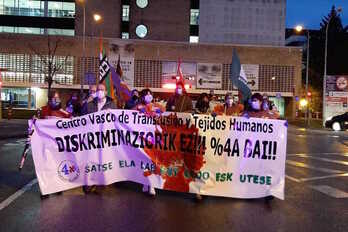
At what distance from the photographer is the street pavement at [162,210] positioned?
19.4ft

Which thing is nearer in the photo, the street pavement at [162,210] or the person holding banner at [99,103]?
the street pavement at [162,210]

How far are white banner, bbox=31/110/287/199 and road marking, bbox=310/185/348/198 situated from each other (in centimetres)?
141

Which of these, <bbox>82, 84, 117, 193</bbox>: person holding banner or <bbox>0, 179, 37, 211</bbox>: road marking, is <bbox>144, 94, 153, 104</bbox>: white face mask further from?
<bbox>0, 179, 37, 211</bbox>: road marking

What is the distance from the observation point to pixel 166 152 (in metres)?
7.70

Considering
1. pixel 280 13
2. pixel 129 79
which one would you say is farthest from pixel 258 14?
pixel 129 79

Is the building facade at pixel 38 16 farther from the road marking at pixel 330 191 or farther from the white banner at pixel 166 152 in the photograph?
the road marking at pixel 330 191

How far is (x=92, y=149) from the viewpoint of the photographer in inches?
304

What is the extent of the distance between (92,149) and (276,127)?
3357 millimetres

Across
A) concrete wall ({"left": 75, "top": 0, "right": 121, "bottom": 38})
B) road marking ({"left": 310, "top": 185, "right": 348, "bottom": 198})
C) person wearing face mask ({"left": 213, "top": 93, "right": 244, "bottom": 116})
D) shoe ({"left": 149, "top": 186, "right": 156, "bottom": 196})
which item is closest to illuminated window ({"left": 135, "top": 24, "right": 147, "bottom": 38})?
concrete wall ({"left": 75, "top": 0, "right": 121, "bottom": 38})

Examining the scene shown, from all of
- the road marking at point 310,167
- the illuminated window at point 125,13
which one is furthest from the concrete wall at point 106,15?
the road marking at point 310,167

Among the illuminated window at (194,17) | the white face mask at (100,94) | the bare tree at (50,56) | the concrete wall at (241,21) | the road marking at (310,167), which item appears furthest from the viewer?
the illuminated window at (194,17)

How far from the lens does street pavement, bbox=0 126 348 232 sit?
5.91m

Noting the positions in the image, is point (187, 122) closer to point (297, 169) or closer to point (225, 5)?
point (297, 169)

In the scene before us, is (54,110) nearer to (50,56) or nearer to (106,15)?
(50,56)
